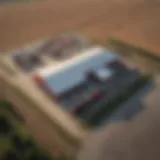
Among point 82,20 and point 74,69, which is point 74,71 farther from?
point 82,20

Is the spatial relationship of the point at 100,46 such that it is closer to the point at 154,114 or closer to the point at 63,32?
the point at 63,32

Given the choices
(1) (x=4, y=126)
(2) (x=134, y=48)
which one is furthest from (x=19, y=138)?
(2) (x=134, y=48)

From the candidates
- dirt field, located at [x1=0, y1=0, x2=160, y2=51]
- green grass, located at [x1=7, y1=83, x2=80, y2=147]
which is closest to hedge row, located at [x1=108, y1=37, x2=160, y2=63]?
dirt field, located at [x1=0, y1=0, x2=160, y2=51]

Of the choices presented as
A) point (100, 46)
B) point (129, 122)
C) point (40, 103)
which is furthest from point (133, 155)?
point (100, 46)

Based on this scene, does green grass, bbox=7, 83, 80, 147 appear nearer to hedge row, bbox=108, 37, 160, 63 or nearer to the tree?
the tree

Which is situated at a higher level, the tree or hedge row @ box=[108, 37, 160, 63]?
hedge row @ box=[108, 37, 160, 63]

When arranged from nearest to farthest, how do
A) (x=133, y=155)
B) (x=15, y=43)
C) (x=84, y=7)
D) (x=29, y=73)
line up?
(x=133, y=155) < (x=29, y=73) < (x=15, y=43) < (x=84, y=7)
